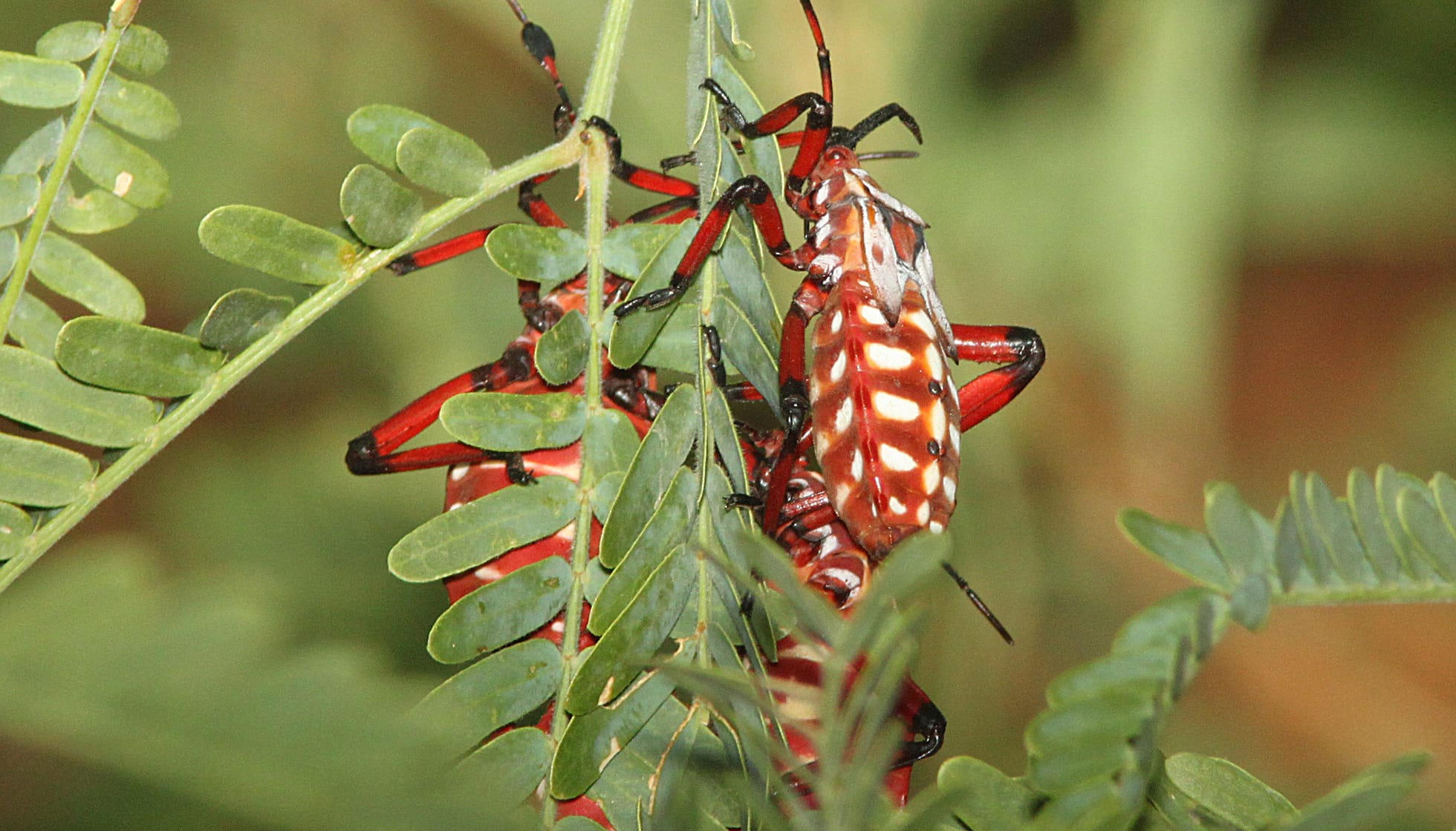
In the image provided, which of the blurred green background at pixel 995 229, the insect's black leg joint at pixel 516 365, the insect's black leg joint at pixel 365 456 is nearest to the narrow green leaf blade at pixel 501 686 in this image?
the insect's black leg joint at pixel 516 365

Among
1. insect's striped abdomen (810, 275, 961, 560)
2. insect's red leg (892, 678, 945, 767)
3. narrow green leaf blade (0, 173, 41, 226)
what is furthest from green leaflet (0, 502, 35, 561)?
insect's red leg (892, 678, 945, 767)

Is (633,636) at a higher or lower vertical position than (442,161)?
lower

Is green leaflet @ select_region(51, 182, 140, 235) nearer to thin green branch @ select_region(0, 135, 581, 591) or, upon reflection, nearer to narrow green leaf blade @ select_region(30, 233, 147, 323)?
narrow green leaf blade @ select_region(30, 233, 147, 323)

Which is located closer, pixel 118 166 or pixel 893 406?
pixel 118 166

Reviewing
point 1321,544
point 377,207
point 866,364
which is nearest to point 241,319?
point 377,207

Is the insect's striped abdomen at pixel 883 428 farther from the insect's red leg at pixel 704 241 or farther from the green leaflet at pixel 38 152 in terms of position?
the green leaflet at pixel 38 152

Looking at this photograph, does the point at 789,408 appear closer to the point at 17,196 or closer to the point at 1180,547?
the point at 1180,547
